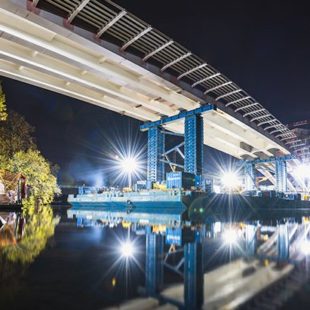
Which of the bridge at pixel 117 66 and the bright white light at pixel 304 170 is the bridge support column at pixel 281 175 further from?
the bridge at pixel 117 66

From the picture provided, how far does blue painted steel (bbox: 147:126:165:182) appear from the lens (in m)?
40.4

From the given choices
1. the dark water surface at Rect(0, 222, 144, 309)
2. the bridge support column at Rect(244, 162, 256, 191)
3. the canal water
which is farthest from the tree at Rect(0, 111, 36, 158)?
the bridge support column at Rect(244, 162, 256, 191)

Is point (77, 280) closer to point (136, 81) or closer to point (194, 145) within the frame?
point (136, 81)

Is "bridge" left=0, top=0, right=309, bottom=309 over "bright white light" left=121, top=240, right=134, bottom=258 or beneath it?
over

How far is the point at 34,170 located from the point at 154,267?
2929 cm

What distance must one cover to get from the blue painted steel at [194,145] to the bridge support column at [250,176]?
31067 mm

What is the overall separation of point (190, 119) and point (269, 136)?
A: 1982 centimetres

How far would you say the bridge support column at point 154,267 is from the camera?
453cm

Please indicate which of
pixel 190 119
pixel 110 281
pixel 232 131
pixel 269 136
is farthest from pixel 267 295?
pixel 269 136

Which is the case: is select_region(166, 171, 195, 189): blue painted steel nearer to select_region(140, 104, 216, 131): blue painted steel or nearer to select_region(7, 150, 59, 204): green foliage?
select_region(140, 104, 216, 131): blue painted steel

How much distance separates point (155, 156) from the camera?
4078cm

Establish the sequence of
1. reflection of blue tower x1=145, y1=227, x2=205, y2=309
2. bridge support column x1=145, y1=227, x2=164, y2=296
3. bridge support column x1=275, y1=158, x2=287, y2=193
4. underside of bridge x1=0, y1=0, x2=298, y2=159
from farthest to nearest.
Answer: bridge support column x1=275, y1=158, x2=287, y2=193 < underside of bridge x1=0, y1=0, x2=298, y2=159 < bridge support column x1=145, y1=227, x2=164, y2=296 < reflection of blue tower x1=145, y1=227, x2=205, y2=309

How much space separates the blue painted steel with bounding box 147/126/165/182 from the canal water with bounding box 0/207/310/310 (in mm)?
32422

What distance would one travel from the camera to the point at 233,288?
446cm
